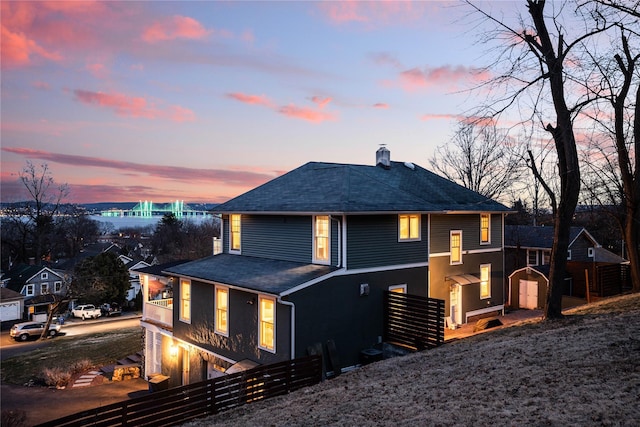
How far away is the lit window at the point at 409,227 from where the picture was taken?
16.2 metres

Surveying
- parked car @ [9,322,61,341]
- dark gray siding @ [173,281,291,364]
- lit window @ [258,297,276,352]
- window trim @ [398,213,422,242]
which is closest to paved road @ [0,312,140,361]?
parked car @ [9,322,61,341]

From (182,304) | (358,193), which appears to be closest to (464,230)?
(358,193)

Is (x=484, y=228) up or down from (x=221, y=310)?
up

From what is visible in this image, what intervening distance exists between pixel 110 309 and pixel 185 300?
33.7m

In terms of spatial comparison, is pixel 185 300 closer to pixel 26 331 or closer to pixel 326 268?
pixel 326 268

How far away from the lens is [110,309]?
4569 cm

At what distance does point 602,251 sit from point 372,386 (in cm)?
3304

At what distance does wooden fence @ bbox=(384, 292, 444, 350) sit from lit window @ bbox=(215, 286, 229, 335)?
19.6 ft

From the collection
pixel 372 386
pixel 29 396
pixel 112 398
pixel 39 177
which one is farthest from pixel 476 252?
pixel 39 177

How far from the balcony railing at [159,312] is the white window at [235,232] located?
161 inches

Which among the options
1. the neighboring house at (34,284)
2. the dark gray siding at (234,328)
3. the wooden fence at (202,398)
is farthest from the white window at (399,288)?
the neighboring house at (34,284)

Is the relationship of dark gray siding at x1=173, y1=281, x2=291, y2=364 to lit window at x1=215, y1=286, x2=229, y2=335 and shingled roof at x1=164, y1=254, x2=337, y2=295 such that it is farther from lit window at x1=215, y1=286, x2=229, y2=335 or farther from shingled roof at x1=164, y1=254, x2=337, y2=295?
shingled roof at x1=164, y1=254, x2=337, y2=295

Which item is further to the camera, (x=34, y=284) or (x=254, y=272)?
(x=34, y=284)

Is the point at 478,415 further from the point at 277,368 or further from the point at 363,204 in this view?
the point at 363,204
